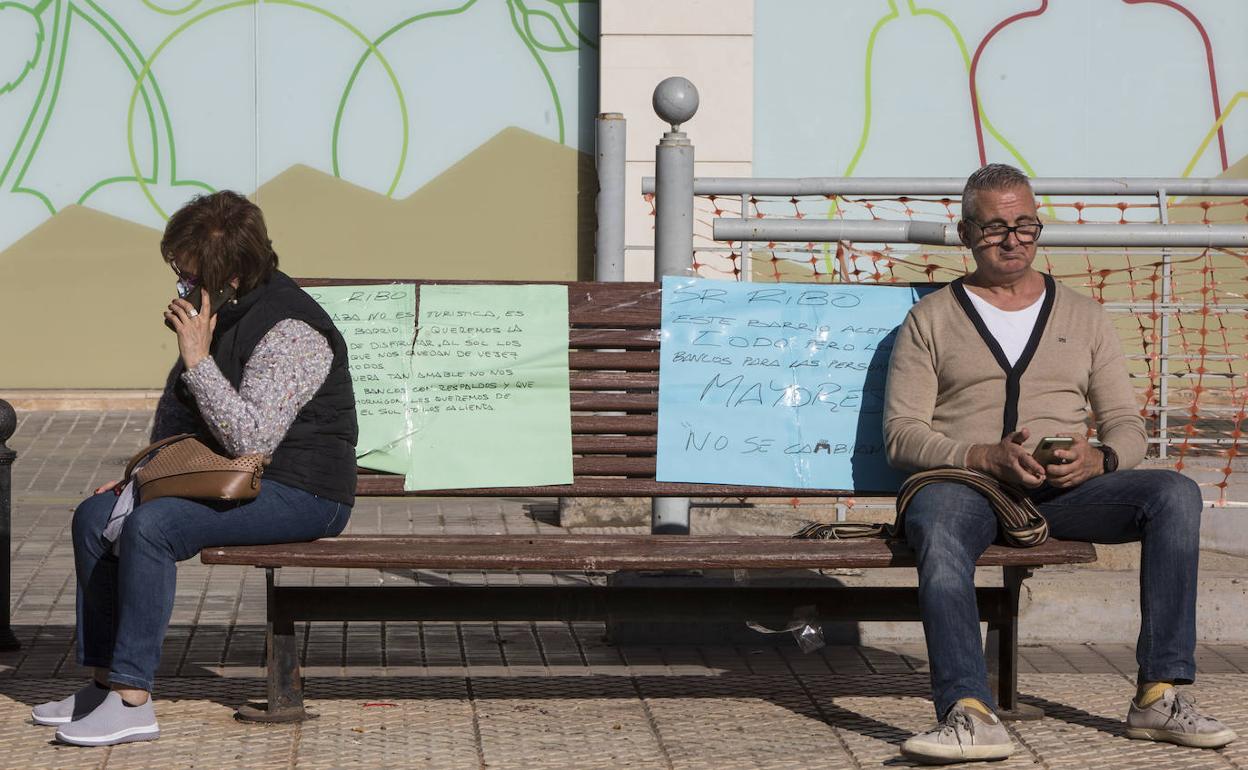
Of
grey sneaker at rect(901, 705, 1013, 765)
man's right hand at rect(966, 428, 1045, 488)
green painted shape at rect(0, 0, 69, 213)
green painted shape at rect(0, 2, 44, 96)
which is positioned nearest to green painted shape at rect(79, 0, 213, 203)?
green painted shape at rect(0, 0, 69, 213)

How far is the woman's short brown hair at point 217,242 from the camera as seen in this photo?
481cm

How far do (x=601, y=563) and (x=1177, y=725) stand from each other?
1.50m

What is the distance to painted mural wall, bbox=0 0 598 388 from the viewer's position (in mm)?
11297

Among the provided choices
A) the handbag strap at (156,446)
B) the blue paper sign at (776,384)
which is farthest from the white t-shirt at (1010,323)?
the handbag strap at (156,446)

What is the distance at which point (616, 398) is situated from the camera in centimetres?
546

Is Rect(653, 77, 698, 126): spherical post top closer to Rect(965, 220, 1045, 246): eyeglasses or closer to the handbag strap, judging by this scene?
Rect(965, 220, 1045, 246): eyeglasses

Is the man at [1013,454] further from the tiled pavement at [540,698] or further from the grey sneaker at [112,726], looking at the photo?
the grey sneaker at [112,726]

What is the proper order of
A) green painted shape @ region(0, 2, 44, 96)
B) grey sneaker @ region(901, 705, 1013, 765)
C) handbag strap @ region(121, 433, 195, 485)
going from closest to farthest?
grey sneaker @ region(901, 705, 1013, 765), handbag strap @ region(121, 433, 195, 485), green painted shape @ region(0, 2, 44, 96)

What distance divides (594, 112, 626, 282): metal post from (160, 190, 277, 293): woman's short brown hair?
177 centimetres

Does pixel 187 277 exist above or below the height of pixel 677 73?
below

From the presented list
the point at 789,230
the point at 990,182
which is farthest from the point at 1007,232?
the point at 789,230

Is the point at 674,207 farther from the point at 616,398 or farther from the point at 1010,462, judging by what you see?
the point at 1010,462

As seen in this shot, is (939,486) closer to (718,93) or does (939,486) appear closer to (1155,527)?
(1155,527)

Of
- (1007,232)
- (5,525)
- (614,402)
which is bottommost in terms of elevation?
(5,525)
